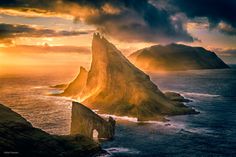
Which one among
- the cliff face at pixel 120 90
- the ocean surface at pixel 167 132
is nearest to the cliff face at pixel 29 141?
the ocean surface at pixel 167 132

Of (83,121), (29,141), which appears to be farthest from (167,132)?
(29,141)

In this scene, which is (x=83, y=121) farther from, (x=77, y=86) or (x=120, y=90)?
(x=77, y=86)

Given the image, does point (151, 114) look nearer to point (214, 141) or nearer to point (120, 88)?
point (120, 88)

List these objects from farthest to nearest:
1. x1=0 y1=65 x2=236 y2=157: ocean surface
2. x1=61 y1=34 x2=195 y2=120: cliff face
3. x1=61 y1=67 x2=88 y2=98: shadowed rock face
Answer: x1=61 y1=67 x2=88 y2=98: shadowed rock face → x1=61 y1=34 x2=195 y2=120: cliff face → x1=0 y1=65 x2=236 y2=157: ocean surface

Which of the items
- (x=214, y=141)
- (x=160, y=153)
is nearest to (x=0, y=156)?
(x=160, y=153)

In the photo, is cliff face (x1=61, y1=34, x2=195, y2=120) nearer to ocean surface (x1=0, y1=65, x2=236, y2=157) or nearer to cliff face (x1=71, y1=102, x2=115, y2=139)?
ocean surface (x1=0, y1=65, x2=236, y2=157)

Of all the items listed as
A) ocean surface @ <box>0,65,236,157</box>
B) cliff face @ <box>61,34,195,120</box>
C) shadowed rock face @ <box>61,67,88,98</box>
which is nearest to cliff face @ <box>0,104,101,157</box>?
ocean surface @ <box>0,65,236,157</box>
